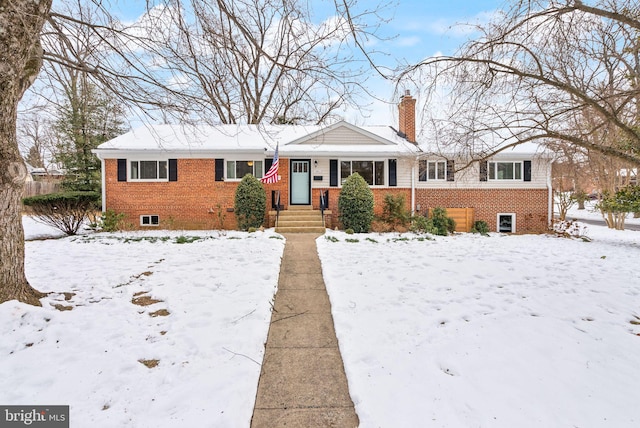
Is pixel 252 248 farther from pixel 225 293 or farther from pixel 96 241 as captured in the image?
pixel 96 241

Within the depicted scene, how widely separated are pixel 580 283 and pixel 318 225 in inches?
297

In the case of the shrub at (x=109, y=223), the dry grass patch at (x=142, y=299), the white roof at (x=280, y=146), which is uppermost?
the white roof at (x=280, y=146)

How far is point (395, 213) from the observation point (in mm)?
11969

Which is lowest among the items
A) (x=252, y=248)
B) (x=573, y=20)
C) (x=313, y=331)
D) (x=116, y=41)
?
(x=313, y=331)

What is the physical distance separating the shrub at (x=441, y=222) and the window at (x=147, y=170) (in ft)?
35.9

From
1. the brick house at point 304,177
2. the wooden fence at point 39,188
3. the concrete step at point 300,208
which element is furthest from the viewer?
the wooden fence at point 39,188

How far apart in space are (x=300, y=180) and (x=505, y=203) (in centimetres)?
908

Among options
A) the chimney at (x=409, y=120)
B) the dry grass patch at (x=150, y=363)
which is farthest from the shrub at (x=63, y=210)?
the chimney at (x=409, y=120)

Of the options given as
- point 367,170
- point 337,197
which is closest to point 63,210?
point 337,197

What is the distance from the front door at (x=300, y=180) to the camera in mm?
13469

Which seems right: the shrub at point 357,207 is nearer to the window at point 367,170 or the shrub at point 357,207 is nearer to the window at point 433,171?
the window at point 367,170

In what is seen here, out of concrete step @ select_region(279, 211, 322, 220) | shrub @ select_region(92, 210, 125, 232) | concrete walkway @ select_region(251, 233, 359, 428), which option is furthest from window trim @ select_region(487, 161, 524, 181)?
shrub @ select_region(92, 210, 125, 232)

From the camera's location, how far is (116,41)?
5.03 meters

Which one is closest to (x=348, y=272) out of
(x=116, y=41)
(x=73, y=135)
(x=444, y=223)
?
(x=116, y=41)
